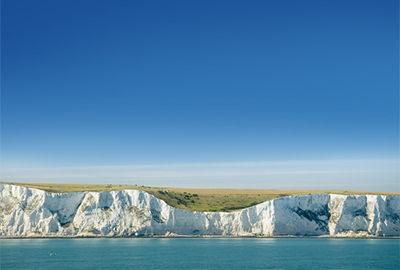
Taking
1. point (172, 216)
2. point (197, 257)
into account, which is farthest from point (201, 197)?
point (197, 257)

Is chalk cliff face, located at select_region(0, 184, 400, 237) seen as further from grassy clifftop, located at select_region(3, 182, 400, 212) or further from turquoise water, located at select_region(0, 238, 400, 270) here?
turquoise water, located at select_region(0, 238, 400, 270)

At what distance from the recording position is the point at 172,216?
10275cm

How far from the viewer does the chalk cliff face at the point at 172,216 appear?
98.9 metres

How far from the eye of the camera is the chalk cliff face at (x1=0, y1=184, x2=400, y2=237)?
3893 inches

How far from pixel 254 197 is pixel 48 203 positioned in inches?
2317

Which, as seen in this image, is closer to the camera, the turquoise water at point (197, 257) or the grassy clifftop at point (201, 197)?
the turquoise water at point (197, 257)

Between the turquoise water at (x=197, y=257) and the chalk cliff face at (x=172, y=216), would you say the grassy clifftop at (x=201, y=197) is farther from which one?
the turquoise water at (x=197, y=257)

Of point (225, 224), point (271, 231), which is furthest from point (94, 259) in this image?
point (271, 231)

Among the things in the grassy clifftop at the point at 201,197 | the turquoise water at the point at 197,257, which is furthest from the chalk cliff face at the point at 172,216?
the turquoise water at the point at 197,257

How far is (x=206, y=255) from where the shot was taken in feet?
210

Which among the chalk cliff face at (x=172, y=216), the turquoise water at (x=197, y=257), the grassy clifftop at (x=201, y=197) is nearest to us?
the turquoise water at (x=197, y=257)

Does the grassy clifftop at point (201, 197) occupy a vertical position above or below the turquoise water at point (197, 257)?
above

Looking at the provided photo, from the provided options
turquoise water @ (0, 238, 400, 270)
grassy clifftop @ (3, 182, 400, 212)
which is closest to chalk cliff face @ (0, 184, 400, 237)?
grassy clifftop @ (3, 182, 400, 212)

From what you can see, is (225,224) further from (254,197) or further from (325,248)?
(325,248)
